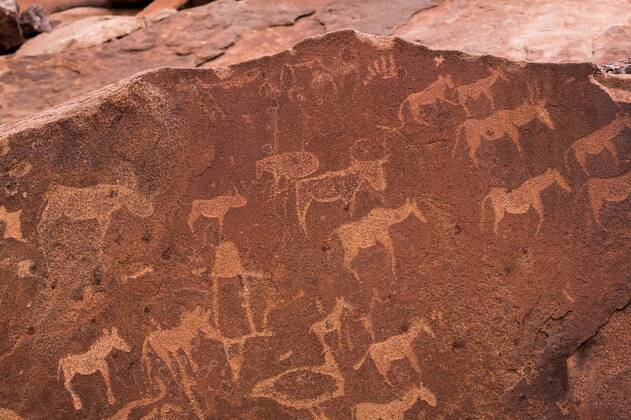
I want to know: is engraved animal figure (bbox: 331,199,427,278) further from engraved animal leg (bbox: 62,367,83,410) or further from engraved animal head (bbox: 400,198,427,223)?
engraved animal leg (bbox: 62,367,83,410)

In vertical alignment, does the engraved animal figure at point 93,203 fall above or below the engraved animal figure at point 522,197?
above

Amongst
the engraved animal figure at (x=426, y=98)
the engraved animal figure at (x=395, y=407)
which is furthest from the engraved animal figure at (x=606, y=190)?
the engraved animal figure at (x=395, y=407)

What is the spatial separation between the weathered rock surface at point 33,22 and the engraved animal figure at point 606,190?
3.86m

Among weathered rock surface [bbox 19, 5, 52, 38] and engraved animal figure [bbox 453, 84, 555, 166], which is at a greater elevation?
engraved animal figure [bbox 453, 84, 555, 166]

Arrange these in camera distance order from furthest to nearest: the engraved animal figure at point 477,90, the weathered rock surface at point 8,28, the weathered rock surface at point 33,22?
the weathered rock surface at point 33,22, the weathered rock surface at point 8,28, the engraved animal figure at point 477,90

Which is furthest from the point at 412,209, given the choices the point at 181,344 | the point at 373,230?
the point at 181,344

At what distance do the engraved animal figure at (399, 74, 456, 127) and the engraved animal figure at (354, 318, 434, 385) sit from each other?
73 cm

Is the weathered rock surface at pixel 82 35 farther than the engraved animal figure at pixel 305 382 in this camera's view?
Yes

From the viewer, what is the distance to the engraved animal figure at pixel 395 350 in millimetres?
3172

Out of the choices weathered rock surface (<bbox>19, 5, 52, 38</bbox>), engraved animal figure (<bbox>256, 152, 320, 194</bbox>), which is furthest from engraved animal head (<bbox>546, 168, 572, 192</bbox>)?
weathered rock surface (<bbox>19, 5, 52, 38</bbox>)

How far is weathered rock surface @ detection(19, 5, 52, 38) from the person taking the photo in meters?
5.81

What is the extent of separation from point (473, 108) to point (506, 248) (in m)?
0.52

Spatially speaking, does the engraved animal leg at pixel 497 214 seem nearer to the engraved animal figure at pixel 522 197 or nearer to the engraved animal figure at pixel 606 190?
the engraved animal figure at pixel 522 197

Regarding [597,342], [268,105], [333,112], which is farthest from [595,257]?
[268,105]
